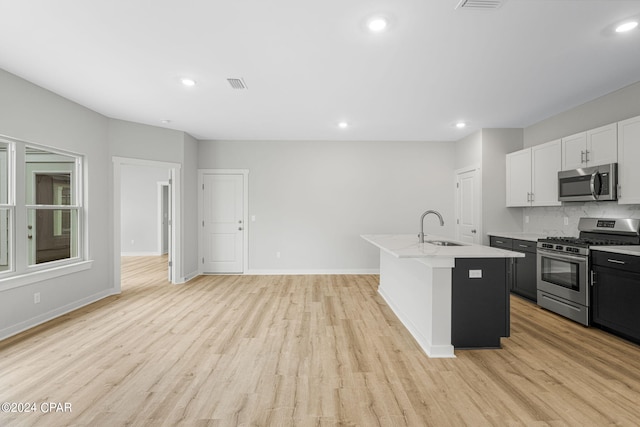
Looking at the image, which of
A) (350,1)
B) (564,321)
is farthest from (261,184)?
(564,321)

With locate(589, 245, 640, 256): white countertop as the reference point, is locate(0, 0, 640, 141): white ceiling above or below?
above

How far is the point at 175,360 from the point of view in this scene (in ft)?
8.09

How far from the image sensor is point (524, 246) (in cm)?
407

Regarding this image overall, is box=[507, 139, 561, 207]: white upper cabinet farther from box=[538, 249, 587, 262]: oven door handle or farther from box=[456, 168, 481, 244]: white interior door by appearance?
box=[538, 249, 587, 262]: oven door handle

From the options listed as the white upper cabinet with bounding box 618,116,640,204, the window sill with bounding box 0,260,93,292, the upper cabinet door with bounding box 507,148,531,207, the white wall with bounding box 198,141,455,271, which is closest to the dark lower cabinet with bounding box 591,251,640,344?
the white upper cabinet with bounding box 618,116,640,204

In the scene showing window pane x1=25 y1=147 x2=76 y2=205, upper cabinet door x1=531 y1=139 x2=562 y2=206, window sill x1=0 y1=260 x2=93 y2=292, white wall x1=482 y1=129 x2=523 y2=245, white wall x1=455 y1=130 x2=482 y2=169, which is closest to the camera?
window sill x1=0 y1=260 x2=93 y2=292

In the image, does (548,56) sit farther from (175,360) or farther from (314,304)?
(175,360)

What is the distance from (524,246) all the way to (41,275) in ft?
19.7

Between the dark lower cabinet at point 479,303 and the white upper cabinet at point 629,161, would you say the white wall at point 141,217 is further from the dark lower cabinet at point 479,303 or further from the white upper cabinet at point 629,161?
the white upper cabinet at point 629,161

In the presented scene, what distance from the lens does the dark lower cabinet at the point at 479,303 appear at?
260 cm

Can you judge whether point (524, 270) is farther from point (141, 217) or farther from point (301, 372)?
point (141, 217)

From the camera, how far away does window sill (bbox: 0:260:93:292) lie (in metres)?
2.91

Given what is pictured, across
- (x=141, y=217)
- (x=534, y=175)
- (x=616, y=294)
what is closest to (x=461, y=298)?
(x=616, y=294)

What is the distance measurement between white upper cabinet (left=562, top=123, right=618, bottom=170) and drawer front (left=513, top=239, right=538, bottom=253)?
1.08 meters
